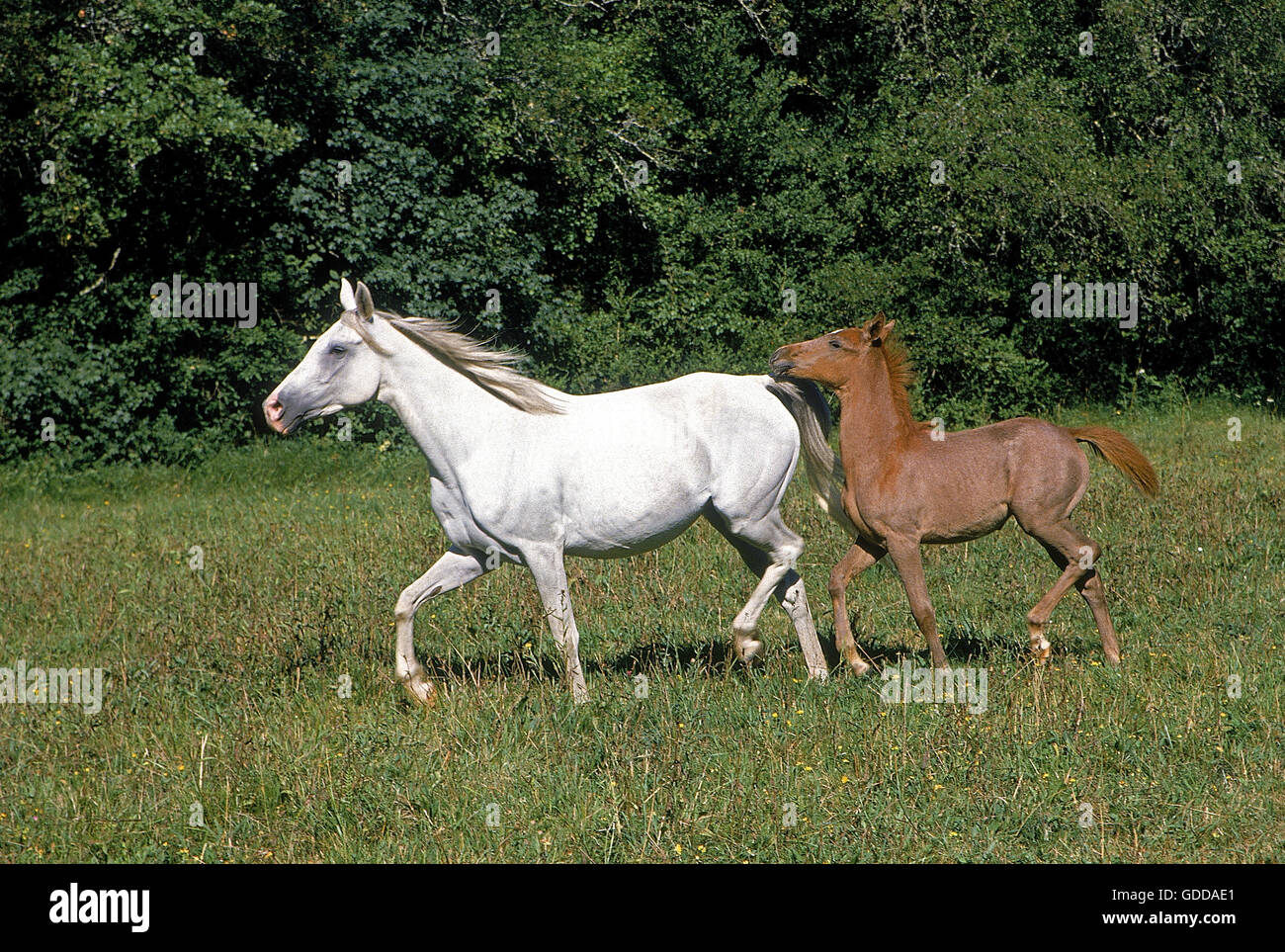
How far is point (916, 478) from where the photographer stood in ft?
21.0

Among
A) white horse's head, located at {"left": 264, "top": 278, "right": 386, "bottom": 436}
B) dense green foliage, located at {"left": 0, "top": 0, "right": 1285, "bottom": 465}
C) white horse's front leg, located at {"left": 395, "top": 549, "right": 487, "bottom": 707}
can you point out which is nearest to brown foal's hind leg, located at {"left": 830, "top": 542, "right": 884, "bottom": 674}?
white horse's front leg, located at {"left": 395, "top": 549, "right": 487, "bottom": 707}

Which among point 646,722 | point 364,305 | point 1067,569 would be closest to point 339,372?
point 364,305

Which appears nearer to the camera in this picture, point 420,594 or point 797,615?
point 420,594

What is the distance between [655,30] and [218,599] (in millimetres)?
14000

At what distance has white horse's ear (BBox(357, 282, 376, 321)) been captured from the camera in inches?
246

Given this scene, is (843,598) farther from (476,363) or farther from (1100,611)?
(476,363)

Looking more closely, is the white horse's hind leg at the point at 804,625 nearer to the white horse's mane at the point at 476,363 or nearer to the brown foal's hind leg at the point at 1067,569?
the brown foal's hind leg at the point at 1067,569

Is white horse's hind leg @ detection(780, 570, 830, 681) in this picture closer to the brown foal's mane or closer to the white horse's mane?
the brown foal's mane

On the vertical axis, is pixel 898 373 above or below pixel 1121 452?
above

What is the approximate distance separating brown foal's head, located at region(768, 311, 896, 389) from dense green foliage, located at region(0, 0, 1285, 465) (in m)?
10.2

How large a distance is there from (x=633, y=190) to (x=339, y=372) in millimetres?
13318

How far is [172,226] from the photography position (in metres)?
16.8

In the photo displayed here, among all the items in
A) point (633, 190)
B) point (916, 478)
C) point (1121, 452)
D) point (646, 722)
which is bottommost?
point (646, 722)

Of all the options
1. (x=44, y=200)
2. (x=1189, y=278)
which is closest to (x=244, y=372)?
(x=44, y=200)
